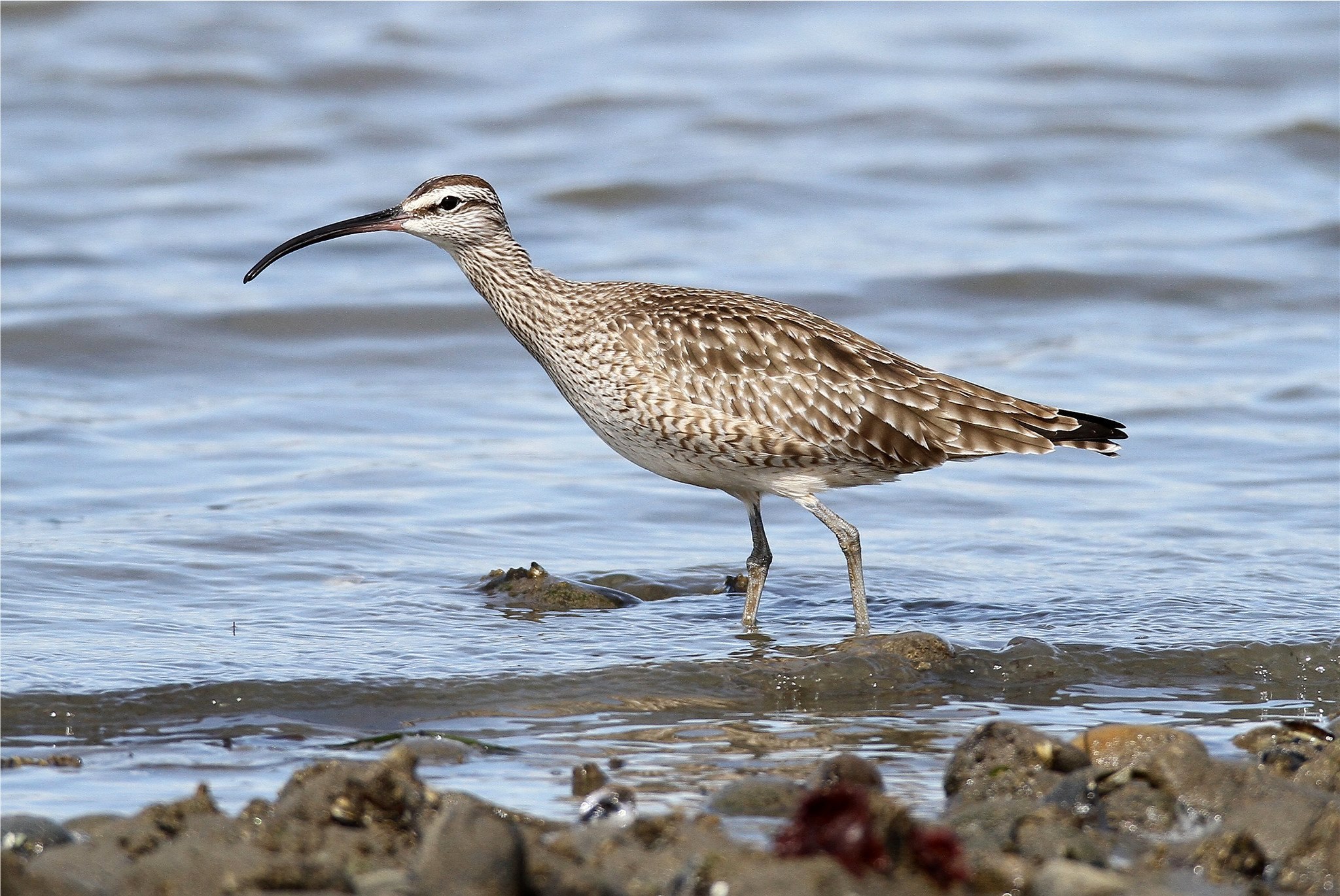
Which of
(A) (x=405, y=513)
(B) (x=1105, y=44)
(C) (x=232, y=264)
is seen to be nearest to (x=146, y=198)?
(C) (x=232, y=264)

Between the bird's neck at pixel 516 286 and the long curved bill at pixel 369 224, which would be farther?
the long curved bill at pixel 369 224

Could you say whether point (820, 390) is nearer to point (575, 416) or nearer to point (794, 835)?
point (794, 835)

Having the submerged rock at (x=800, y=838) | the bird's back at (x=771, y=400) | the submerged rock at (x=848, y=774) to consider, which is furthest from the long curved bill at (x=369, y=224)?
the submerged rock at (x=848, y=774)

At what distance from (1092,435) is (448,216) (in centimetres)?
326

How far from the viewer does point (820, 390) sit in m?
8.37

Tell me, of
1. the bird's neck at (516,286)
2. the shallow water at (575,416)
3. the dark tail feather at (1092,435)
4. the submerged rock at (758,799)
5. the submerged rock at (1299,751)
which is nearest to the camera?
the submerged rock at (758,799)

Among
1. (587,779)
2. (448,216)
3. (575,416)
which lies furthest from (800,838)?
(575,416)

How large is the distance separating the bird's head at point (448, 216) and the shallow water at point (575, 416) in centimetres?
168

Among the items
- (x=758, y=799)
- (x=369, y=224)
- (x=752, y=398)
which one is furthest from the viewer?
(x=369, y=224)

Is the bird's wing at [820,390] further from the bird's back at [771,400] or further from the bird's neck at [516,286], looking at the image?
the bird's neck at [516,286]

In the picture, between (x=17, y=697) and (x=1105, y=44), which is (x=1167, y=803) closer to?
(x=17, y=697)

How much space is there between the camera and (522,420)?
40.2 feet

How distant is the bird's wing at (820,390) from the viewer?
825cm

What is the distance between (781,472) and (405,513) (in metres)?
2.64
